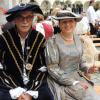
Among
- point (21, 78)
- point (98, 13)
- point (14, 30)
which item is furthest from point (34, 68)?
point (98, 13)

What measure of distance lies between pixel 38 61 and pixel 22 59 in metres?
0.17

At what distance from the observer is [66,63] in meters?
4.21

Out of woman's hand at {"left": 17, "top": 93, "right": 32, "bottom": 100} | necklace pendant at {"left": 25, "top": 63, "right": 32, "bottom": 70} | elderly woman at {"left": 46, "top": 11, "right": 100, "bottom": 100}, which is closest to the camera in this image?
woman's hand at {"left": 17, "top": 93, "right": 32, "bottom": 100}

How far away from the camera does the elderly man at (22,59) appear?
3.92m

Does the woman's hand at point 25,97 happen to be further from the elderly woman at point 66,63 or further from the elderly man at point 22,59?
the elderly woman at point 66,63

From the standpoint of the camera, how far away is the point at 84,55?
14.2 feet

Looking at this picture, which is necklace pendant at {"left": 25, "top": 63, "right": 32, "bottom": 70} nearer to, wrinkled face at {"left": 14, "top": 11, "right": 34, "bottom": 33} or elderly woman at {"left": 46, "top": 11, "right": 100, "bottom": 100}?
elderly woman at {"left": 46, "top": 11, "right": 100, "bottom": 100}

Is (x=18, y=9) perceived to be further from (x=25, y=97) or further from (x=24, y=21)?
(x=25, y=97)

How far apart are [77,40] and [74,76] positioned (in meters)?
0.38

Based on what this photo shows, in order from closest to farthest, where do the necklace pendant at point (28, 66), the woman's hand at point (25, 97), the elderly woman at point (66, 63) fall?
1. the woman's hand at point (25, 97)
2. the necklace pendant at point (28, 66)
3. the elderly woman at point (66, 63)

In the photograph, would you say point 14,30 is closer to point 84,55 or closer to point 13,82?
point 13,82

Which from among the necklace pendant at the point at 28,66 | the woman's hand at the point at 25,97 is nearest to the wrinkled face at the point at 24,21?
the necklace pendant at the point at 28,66

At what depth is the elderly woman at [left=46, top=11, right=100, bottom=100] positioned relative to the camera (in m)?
4.14

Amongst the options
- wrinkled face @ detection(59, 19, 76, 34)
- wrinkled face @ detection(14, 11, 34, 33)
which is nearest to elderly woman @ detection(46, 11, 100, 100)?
wrinkled face @ detection(59, 19, 76, 34)
